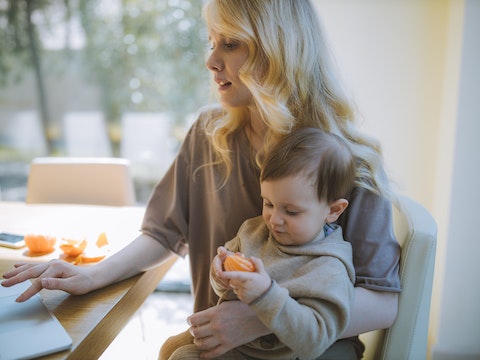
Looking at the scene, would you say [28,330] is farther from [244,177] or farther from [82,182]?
[82,182]

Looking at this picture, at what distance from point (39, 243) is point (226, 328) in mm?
662

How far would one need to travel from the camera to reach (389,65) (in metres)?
2.05

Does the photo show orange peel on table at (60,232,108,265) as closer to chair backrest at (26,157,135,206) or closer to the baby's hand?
the baby's hand

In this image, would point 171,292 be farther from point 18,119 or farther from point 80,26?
point 80,26

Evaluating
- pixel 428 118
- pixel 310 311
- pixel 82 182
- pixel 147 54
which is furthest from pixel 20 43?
pixel 310 311

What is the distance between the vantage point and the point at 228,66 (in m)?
1.19

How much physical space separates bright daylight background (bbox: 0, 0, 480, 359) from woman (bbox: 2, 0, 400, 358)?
205 millimetres

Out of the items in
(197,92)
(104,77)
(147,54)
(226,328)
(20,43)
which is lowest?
(226,328)

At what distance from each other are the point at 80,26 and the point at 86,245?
193 centimetres

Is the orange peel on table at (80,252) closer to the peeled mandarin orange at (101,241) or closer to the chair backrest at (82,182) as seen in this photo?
the peeled mandarin orange at (101,241)

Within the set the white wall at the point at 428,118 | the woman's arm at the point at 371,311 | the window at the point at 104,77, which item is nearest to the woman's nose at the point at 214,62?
the woman's arm at the point at 371,311

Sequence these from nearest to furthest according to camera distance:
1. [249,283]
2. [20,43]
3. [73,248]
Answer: [249,283] < [73,248] < [20,43]

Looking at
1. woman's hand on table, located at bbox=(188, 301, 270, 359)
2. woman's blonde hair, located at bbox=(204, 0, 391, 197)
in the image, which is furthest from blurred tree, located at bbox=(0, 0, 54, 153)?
woman's hand on table, located at bbox=(188, 301, 270, 359)

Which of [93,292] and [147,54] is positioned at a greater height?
[147,54]
